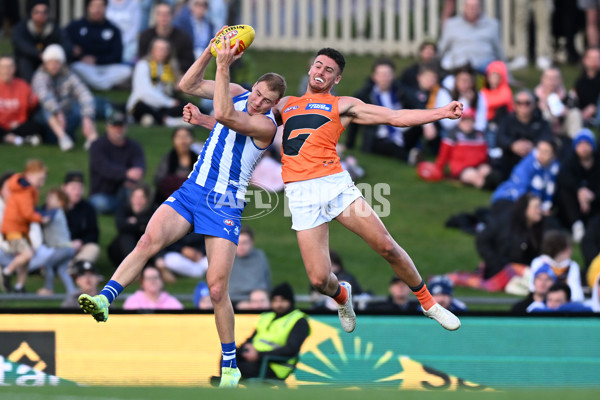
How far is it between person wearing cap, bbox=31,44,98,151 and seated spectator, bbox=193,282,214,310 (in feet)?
14.2

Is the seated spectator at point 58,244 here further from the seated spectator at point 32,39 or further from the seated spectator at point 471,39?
the seated spectator at point 471,39

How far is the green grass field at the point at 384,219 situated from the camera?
41.9 ft

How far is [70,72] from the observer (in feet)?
48.4

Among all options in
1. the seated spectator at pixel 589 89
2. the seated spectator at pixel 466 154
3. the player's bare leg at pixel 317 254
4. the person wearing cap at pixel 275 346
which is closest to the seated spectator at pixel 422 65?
the seated spectator at pixel 466 154

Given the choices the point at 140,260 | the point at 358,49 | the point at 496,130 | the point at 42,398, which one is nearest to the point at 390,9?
the point at 358,49

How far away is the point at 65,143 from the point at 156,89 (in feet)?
A: 4.58

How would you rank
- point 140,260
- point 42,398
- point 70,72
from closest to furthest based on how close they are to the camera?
point 42,398 < point 140,260 < point 70,72

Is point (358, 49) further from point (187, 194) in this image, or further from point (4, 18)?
point (187, 194)

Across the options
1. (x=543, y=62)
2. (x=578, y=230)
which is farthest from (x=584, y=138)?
(x=543, y=62)

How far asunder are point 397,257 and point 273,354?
5.96ft

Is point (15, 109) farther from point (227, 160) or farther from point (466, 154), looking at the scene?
point (227, 160)

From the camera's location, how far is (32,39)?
1478cm

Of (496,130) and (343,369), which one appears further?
(496,130)

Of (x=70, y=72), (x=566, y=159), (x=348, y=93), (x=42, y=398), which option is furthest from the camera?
(x=348, y=93)
